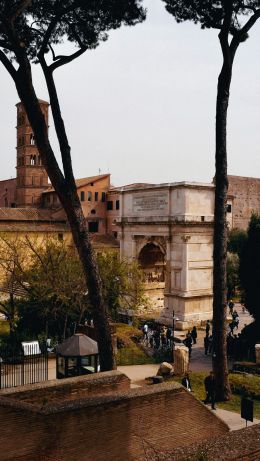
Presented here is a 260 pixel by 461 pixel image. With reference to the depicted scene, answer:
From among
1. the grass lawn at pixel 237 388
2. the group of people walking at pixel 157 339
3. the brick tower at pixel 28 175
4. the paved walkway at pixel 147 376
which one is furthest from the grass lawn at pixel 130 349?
the brick tower at pixel 28 175

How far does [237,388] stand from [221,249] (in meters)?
4.27

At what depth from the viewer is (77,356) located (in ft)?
39.3

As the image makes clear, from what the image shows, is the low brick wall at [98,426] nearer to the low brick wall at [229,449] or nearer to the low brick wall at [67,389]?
the low brick wall at [67,389]

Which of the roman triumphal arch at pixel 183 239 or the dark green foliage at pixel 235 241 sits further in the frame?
the dark green foliage at pixel 235 241

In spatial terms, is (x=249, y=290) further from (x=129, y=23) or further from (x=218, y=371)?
(x=129, y=23)

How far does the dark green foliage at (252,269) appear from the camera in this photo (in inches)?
839

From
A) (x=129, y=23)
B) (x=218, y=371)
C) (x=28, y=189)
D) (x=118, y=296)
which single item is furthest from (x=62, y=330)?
(x=28, y=189)

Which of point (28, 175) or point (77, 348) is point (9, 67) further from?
point (28, 175)

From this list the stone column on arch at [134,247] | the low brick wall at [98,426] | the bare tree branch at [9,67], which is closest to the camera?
the low brick wall at [98,426]

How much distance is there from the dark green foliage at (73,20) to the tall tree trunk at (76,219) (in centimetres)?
235

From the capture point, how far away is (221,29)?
41.6ft

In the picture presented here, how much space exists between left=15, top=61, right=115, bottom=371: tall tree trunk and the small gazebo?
0.82m

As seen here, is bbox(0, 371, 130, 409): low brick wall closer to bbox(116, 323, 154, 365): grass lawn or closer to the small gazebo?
the small gazebo

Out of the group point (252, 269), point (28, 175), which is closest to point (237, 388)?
point (252, 269)
